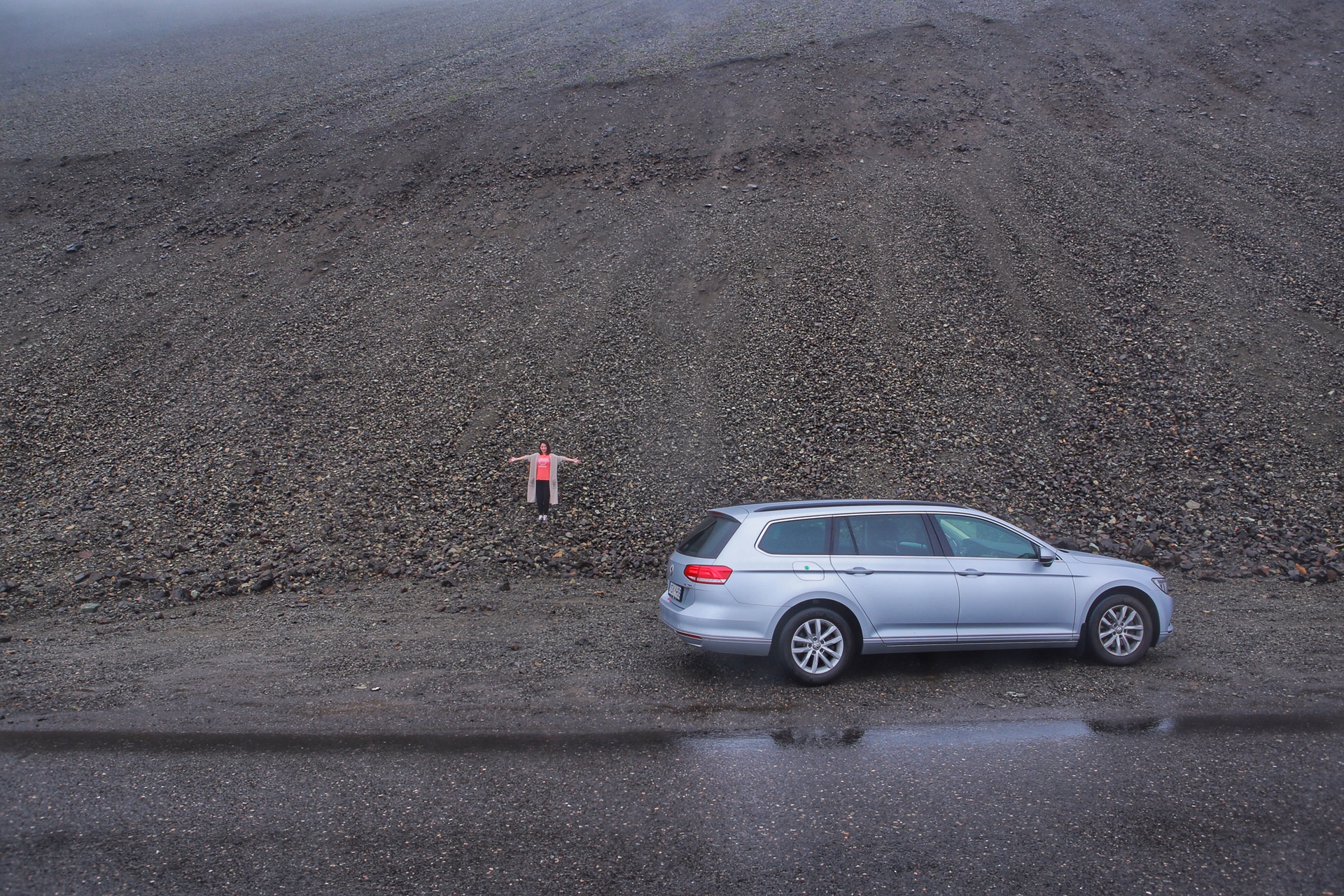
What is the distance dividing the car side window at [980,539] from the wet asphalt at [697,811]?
1.72 metres

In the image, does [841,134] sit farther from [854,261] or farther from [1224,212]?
[1224,212]

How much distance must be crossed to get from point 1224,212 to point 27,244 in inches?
1213

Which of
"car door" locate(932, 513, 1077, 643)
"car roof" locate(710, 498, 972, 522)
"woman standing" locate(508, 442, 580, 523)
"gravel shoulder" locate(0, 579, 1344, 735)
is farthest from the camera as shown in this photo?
"woman standing" locate(508, 442, 580, 523)

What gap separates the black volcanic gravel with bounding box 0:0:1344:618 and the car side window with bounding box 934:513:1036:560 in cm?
433

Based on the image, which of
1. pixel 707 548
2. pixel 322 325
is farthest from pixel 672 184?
pixel 707 548

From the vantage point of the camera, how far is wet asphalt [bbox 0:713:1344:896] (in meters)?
4.11

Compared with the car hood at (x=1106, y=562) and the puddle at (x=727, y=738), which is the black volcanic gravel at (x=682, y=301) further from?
the puddle at (x=727, y=738)

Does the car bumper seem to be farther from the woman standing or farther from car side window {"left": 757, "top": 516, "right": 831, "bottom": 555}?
the woman standing

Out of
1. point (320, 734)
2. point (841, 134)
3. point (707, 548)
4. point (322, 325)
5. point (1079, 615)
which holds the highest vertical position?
point (841, 134)

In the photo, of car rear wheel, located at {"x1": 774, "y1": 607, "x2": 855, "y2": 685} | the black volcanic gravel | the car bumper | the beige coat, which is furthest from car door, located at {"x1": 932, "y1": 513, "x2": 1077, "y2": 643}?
the beige coat

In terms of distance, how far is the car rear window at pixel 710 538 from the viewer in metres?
7.09

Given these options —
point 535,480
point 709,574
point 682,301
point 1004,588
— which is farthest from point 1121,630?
point 682,301

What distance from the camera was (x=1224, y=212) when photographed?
63.5 ft

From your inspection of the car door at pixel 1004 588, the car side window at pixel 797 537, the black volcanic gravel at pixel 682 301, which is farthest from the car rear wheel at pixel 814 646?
the black volcanic gravel at pixel 682 301
